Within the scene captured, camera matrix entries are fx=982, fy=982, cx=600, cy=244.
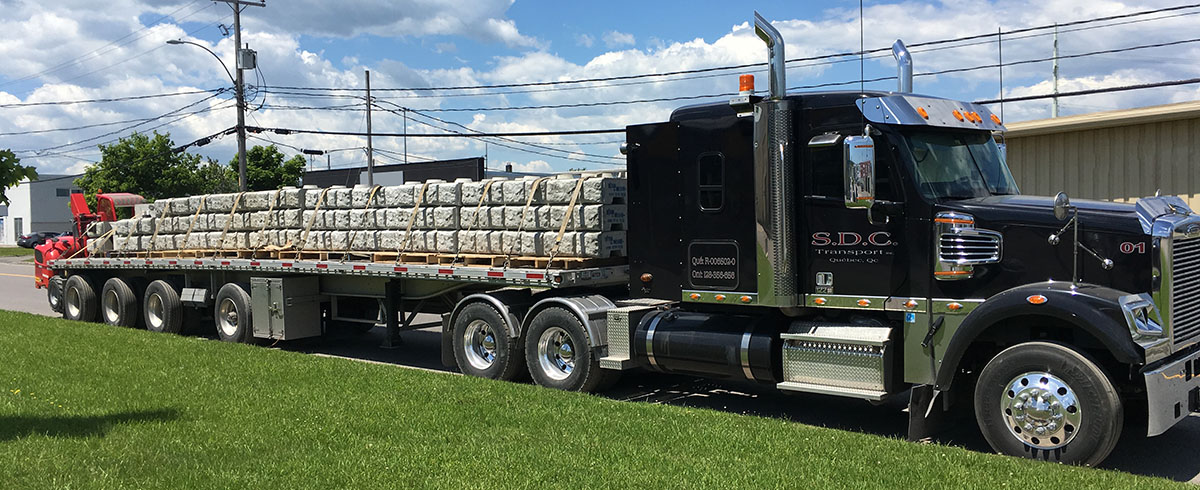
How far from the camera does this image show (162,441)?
710 centimetres

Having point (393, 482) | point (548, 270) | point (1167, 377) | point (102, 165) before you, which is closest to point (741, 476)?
point (393, 482)

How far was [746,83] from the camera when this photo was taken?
810cm

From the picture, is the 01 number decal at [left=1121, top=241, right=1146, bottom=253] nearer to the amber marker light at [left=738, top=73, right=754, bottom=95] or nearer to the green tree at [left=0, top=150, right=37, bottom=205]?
the amber marker light at [left=738, top=73, right=754, bottom=95]

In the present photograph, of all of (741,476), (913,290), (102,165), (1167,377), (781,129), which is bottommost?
(741,476)

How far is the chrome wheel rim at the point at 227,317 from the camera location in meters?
14.3

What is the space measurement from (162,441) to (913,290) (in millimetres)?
5622

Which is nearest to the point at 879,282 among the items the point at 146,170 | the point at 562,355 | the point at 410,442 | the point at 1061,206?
the point at 1061,206

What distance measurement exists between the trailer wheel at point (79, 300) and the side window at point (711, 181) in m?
12.8

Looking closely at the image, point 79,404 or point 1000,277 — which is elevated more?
point 1000,277

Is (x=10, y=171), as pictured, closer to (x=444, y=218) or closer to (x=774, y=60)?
(x=444, y=218)

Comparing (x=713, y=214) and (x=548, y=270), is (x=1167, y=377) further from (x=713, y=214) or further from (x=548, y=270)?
(x=548, y=270)

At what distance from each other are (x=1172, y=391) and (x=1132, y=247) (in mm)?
969

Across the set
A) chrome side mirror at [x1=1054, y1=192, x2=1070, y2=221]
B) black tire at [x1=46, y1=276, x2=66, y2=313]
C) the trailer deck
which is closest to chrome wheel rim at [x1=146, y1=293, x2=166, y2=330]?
the trailer deck

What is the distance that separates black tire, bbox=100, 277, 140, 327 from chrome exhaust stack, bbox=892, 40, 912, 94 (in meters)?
12.9
